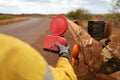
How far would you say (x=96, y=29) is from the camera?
22.1ft

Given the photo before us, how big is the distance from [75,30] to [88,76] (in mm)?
1105

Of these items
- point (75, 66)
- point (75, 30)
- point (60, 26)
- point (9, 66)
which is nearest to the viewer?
point (9, 66)

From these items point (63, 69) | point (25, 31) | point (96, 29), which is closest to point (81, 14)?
point (25, 31)

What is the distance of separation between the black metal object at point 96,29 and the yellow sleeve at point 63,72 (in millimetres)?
3765

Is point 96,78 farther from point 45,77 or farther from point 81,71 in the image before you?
point 45,77

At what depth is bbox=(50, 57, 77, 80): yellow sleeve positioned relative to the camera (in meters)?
2.36

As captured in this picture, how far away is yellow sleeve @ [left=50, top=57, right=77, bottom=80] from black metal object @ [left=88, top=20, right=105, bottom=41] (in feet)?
12.4

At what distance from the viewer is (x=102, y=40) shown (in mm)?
6594

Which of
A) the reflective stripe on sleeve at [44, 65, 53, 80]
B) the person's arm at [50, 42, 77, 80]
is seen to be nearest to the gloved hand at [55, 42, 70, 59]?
the person's arm at [50, 42, 77, 80]

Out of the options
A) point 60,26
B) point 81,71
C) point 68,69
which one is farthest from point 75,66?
point 68,69

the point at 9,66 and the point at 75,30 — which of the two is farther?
the point at 75,30

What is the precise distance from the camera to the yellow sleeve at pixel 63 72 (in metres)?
2.36

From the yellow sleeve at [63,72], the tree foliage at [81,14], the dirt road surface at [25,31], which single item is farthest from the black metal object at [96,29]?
the tree foliage at [81,14]

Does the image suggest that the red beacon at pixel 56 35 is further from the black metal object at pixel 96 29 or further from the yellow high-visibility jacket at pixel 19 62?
the black metal object at pixel 96 29
